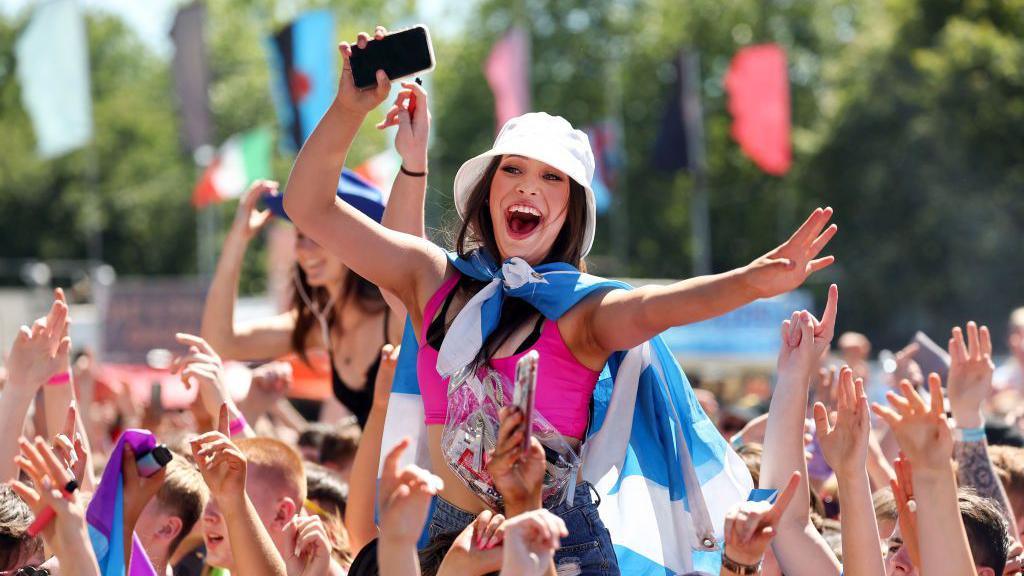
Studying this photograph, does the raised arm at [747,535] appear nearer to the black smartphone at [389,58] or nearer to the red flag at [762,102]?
the black smartphone at [389,58]

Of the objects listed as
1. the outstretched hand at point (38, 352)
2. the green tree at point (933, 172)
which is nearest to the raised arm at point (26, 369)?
the outstretched hand at point (38, 352)

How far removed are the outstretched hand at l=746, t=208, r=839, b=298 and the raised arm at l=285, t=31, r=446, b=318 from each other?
0.90m

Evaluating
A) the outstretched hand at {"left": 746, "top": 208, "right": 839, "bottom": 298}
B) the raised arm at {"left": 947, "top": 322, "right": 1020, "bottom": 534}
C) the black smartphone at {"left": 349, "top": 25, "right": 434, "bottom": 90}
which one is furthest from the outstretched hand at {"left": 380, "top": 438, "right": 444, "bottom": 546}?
the raised arm at {"left": 947, "top": 322, "right": 1020, "bottom": 534}

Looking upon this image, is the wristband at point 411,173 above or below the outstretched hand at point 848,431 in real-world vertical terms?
above

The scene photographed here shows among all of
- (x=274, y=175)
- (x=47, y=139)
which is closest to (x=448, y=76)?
(x=274, y=175)

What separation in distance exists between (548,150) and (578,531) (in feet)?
2.83

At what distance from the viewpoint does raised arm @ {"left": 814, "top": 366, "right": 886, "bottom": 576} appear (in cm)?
314

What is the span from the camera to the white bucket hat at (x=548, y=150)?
3.18 meters

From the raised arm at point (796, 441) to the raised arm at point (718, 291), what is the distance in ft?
1.85

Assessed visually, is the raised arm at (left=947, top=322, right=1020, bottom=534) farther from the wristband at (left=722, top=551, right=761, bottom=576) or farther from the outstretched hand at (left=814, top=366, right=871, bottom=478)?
the wristband at (left=722, top=551, right=761, bottom=576)

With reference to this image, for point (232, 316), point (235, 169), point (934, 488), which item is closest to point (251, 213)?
point (232, 316)

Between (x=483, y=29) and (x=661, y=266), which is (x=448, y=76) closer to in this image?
(x=483, y=29)

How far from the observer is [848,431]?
322cm

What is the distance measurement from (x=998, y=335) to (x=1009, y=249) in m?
1.77
